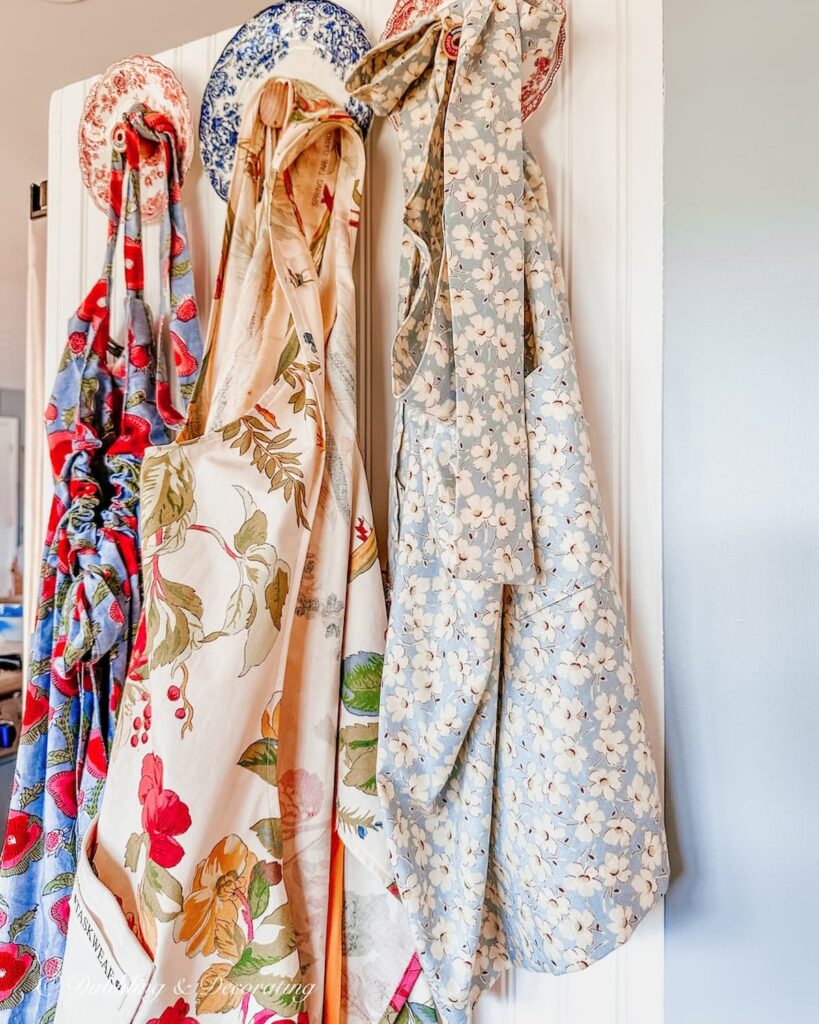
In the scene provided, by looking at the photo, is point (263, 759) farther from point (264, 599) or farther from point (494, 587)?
point (494, 587)

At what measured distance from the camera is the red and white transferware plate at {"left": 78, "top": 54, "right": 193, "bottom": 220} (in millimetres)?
824

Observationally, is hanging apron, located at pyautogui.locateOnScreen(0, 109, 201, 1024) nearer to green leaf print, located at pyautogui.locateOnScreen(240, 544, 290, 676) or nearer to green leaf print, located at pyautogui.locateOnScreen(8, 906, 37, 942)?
green leaf print, located at pyautogui.locateOnScreen(8, 906, 37, 942)

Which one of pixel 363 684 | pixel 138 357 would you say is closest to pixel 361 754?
pixel 363 684

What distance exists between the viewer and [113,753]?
0.66 metres

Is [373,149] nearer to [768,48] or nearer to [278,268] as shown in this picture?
[278,268]

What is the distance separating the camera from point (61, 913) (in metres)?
0.72

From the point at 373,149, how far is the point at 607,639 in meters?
0.58

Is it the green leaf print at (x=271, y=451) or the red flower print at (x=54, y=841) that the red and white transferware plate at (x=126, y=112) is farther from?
the red flower print at (x=54, y=841)

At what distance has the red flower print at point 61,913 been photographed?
0.72 m

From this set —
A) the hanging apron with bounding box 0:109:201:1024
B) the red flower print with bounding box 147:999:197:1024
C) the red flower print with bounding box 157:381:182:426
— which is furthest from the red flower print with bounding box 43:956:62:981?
the red flower print with bounding box 157:381:182:426

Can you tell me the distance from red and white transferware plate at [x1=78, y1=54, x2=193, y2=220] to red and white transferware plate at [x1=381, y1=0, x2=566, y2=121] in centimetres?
27

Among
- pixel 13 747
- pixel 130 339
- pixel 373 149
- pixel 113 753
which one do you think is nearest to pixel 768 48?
pixel 373 149

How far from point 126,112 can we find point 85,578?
0.56 meters

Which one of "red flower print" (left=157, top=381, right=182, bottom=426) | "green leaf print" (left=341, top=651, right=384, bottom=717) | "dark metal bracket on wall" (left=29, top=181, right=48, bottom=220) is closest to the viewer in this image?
"green leaf print" (left=341, top=651, right=384, bottom=717)
